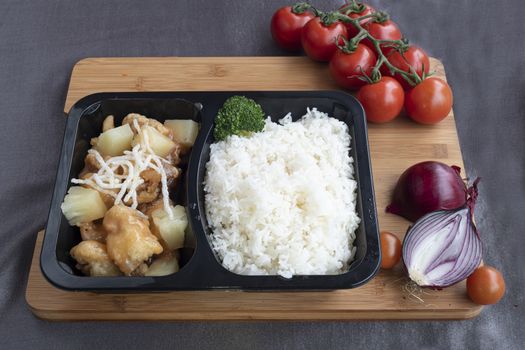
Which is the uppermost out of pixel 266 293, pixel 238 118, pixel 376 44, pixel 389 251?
pixel 376 44

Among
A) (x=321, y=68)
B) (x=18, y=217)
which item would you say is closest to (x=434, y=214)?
(x=321, y=68)

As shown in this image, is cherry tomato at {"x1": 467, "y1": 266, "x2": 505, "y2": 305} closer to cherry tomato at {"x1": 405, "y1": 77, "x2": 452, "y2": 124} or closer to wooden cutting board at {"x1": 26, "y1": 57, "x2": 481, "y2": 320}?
wooden cutting board at {"x1": 26, "y1": 57, "x2": 481, "y2": 320}

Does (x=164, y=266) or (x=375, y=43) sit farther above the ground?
(x=375, y=43)

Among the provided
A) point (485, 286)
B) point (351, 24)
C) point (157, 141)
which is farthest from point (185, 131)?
point (485, 286)

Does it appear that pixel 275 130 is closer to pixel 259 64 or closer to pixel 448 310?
pixel 259 64

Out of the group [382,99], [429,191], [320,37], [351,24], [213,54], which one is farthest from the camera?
[213,54]

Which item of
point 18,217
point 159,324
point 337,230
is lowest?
point 159,324

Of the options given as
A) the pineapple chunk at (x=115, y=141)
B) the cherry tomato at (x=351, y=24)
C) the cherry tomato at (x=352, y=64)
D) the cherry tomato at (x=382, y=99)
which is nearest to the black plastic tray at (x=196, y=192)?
the pineapple chunk at (x=115, y=141)

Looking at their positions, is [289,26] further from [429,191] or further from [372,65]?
[429,191]
